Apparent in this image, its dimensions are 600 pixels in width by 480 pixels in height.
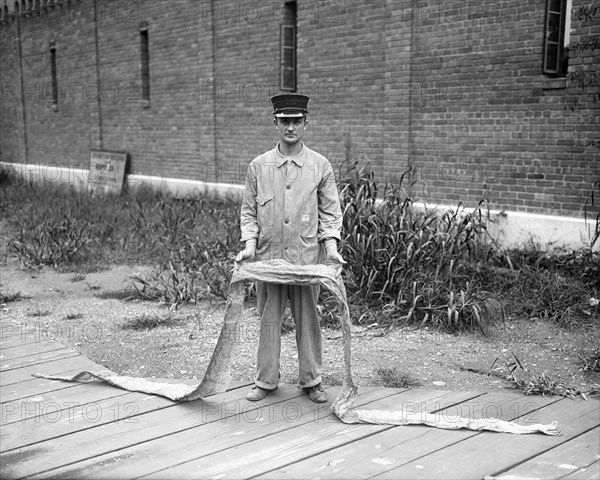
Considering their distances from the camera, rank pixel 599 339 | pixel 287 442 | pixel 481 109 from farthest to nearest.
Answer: pixel 481 109 < pixel 599 339 < pixel 287 442

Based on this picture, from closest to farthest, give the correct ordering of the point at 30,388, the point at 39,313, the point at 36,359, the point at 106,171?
the point at 30,388
the point at 36,359
the point at 39,313
the point at 106,171

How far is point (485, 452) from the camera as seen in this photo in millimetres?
4105

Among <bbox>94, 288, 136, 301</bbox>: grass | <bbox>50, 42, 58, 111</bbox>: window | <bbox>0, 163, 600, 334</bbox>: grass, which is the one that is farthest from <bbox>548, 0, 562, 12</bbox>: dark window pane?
<bbox>50, 42, 58, 111</bbox>: window

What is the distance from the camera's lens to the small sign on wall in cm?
1706

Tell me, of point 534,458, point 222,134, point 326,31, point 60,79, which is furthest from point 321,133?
point 60,79

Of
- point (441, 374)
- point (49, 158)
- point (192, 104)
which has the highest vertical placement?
point (192, 104)

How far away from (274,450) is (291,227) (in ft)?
4.74

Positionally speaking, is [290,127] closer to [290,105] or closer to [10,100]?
[290,105]

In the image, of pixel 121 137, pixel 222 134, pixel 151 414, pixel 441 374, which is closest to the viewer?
pixel 151 414

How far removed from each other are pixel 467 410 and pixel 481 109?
19.3 feet

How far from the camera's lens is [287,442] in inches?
169

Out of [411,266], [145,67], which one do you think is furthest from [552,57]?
[145,67]

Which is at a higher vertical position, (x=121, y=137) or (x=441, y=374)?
(x=121, y=137)

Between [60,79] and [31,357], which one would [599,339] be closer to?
[31,357]
